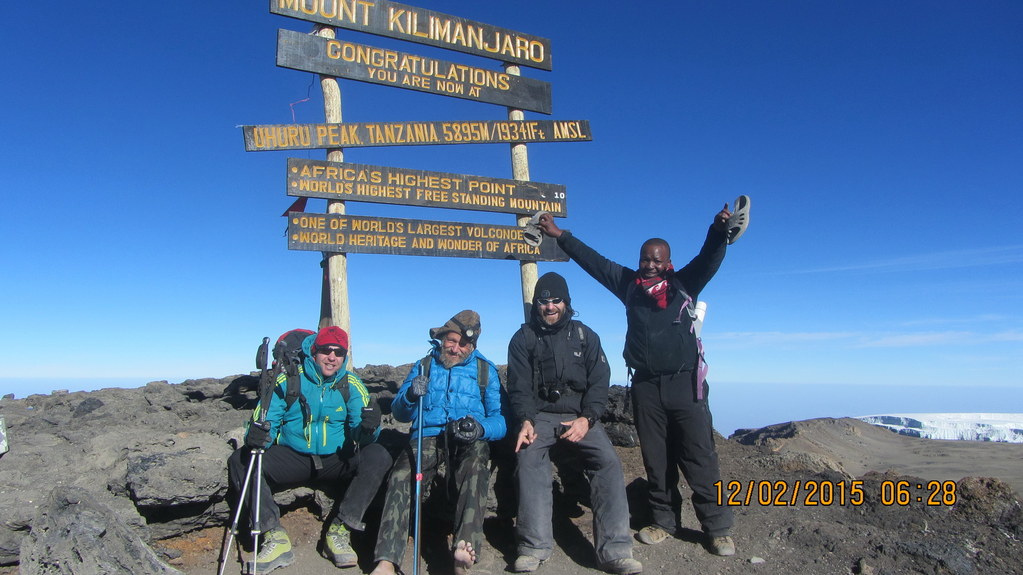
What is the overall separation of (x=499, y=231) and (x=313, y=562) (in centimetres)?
453

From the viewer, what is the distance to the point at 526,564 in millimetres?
4379

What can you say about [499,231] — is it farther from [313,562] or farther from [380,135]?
[313,562]

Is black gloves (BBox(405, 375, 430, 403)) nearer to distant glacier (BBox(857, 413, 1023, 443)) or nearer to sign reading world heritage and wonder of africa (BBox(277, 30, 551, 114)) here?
sign reading world heritage and wonder of africa (BBox(277, 30, 551, 114))

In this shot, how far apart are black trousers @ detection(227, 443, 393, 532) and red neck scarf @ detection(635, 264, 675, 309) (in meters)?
2.41

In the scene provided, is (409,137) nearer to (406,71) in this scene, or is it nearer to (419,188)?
(419,188)

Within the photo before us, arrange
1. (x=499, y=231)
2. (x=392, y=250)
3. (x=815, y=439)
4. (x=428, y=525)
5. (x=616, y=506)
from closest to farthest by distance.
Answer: (x=616, y=506) → (x=428, y=525) → (x=392, y=250) → (x=499, y=231) → (x=815, y=439)

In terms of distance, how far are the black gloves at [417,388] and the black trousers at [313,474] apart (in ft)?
1.79

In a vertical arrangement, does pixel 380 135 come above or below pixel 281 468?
above

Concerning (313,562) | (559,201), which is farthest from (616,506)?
(559,201)

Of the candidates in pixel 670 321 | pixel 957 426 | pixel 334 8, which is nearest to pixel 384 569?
pixel 670 321

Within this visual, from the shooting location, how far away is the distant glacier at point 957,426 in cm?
1241

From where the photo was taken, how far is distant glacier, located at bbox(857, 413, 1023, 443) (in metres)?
12.4

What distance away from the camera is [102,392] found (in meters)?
8.65

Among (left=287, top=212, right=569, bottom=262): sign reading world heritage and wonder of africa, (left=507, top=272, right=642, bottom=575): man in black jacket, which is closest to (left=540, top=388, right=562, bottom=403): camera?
(left=507, top=272, right=642, bottom=575): man in black jacket
